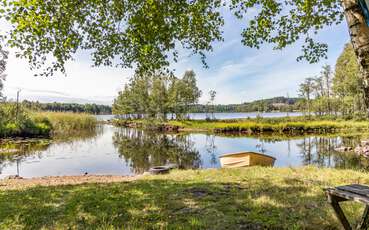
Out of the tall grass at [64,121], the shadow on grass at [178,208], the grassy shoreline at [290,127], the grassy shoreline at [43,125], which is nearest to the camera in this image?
the shadow on grass at [178,208]

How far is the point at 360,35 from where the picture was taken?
2.13m

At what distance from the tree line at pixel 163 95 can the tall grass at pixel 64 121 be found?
11173mm

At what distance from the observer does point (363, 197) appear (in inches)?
78.7

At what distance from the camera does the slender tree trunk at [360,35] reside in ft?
6.86

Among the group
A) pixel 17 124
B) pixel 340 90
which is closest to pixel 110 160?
pixel 17 124

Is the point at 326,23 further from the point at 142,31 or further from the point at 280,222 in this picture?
the point at 280,222

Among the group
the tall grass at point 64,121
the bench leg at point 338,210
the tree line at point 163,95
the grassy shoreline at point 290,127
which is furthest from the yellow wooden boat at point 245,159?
the tree line at point 163,95

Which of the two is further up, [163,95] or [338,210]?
[163,95]

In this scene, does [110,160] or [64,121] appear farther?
[64,121]

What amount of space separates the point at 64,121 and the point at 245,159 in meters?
25.9

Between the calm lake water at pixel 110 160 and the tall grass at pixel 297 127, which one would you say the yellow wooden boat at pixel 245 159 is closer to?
the calm lake water at pixel 110 160

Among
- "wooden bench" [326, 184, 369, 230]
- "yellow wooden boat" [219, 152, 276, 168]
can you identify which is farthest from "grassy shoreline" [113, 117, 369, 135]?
"wooden bench" [326, 184, 369, 230]

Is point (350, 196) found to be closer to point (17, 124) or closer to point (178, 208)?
point (178, 208)

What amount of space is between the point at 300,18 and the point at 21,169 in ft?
44.6
